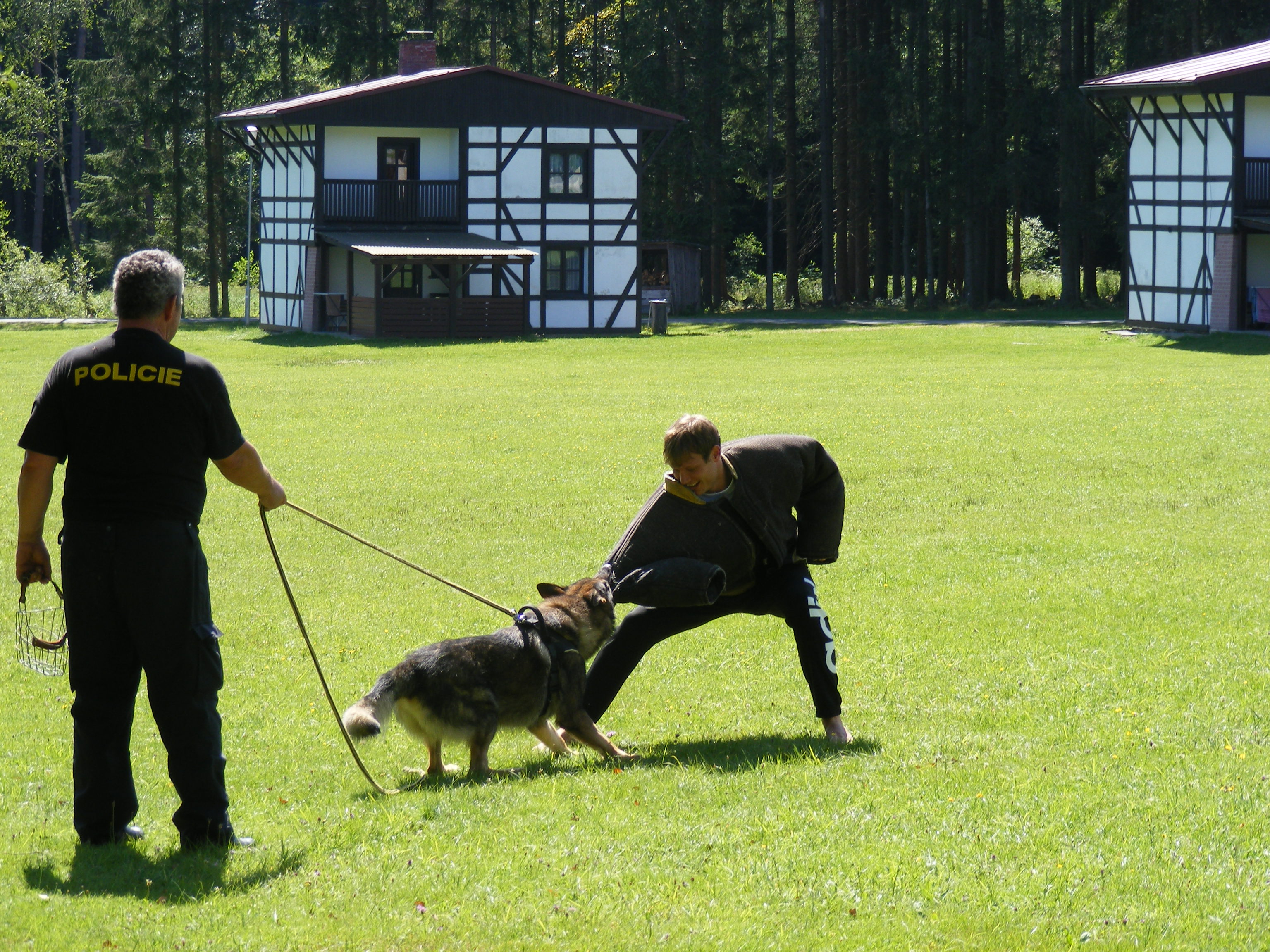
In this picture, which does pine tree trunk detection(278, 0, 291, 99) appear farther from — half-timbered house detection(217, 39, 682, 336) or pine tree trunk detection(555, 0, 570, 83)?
pine tree trunk detection(555, 0, 570, 83)

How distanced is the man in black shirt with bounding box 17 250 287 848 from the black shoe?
0.19 metres

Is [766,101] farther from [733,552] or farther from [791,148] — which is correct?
[733,552]

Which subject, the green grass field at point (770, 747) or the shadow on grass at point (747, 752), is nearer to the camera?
the green grass field at point (770, 747)

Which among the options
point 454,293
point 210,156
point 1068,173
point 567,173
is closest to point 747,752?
point 454,293

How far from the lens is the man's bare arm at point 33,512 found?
5109mm

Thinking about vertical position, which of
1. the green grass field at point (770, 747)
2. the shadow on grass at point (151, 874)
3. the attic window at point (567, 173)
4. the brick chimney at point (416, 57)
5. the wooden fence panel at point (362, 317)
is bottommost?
the shadow on grass at point (151, 874)

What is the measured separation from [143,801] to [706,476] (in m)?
2.62

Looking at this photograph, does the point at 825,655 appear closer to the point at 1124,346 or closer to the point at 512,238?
the point at 1124,346

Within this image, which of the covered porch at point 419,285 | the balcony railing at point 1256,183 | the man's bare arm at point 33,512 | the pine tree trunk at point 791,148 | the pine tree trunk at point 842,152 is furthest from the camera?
the pine tree trunk at point 791,148

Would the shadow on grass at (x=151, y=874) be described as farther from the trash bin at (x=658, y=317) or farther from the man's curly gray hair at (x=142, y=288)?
the trash bin at (x=658, y=317)

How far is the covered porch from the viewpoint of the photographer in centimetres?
4069

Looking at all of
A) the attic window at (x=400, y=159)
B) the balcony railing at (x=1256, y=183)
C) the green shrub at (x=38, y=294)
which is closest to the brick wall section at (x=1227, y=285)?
the balcony railing at (x=1256, y=183)

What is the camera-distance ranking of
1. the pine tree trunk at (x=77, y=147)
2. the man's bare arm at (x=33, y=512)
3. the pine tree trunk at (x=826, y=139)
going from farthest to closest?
the pine tree trunk at (x=77, y=147)
the pine tree trunk at (x=826, y=139)
the man's bare arm at (x=33, y=512)

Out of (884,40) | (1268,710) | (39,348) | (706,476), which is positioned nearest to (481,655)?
(706,476)
